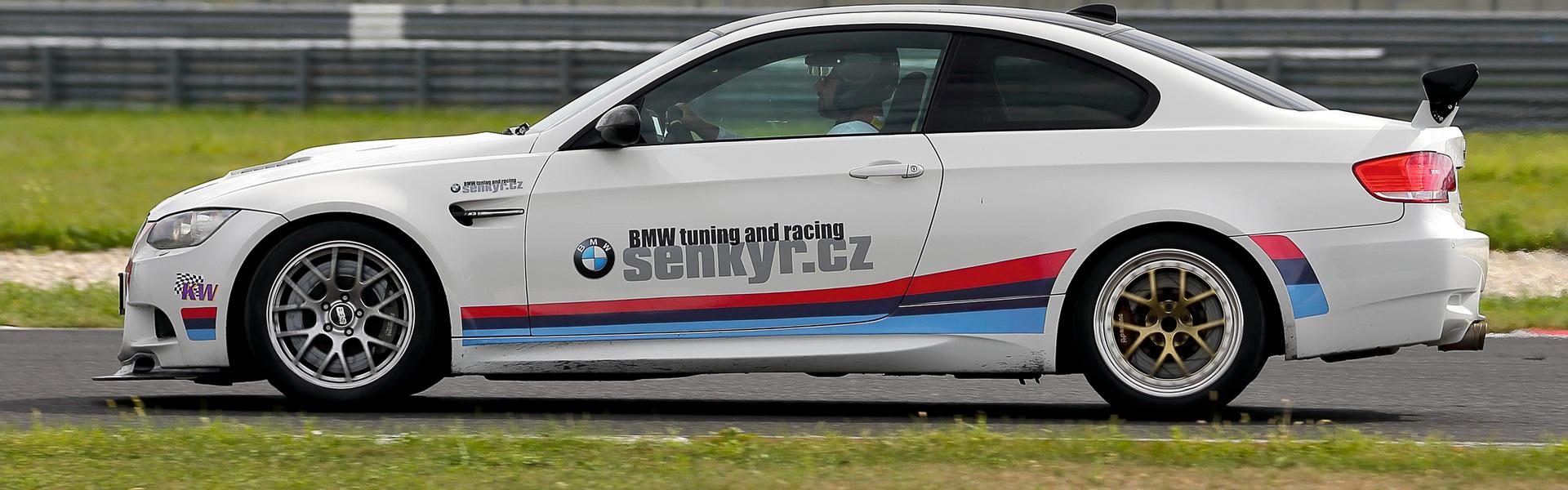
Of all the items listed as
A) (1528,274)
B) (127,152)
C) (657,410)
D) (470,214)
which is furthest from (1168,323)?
(127,152)

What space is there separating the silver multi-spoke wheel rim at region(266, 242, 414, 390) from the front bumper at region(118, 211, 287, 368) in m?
0.16

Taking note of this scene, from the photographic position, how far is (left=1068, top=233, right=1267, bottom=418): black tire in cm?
651

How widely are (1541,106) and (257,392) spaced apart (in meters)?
13.6

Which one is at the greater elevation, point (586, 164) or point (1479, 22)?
A: point (1479, 22)

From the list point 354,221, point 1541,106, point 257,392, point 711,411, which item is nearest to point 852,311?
point 711,411

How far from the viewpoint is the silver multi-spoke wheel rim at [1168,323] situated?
6.52 meters

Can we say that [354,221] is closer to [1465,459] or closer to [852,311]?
[852,311]

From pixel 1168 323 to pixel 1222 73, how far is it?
35.8 inches

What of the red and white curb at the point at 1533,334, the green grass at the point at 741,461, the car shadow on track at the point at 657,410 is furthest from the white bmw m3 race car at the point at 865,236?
the red and white curb at the point at 1533,334

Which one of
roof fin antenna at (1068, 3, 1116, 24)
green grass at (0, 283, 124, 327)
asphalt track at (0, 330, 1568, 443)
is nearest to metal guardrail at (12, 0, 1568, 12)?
green grass at (0, 283, 124, 327)

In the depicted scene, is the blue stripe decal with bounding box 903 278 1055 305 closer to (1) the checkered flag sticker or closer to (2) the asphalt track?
(2) the asphalt track

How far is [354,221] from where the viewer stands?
22.0 feet

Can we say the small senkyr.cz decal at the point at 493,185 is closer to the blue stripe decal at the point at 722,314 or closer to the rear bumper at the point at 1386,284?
the blue stripe decal at the point at 722,314

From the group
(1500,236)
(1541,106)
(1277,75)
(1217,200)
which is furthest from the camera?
(1277,75)
